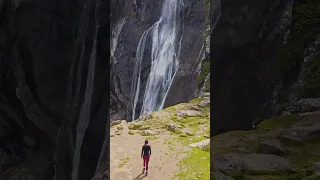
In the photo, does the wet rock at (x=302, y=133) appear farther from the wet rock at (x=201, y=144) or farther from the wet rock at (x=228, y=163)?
the wet rock at (x=201, y=144)

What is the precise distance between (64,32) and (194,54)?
10.2 metres

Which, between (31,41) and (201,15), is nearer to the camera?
(31,41)

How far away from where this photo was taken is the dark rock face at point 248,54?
2621 millimetres

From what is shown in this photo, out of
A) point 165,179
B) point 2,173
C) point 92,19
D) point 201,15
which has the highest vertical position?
point 201,15

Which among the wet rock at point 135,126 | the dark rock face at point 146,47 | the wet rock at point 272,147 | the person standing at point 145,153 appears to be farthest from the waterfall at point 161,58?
the wet rock at point 272,147

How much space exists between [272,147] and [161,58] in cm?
980

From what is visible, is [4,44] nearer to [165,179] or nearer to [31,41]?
[31,41]

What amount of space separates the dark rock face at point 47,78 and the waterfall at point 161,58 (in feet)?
29.9

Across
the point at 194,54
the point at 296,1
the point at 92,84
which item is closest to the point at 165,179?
the point at 92,84

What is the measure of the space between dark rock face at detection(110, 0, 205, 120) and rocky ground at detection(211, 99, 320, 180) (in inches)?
366

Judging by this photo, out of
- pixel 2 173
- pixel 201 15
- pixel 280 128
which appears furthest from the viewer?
pixel 201 15

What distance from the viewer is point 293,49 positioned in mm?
2611

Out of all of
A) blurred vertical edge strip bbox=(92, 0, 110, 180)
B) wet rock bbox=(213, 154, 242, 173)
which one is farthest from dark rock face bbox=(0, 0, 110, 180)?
wet rock bbox=(213, 154, 242, 173)

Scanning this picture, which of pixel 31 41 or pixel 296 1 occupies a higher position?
pixel 296 1
